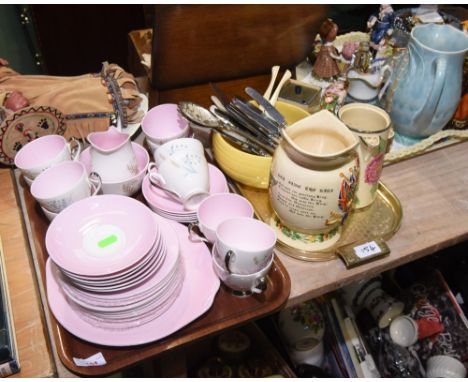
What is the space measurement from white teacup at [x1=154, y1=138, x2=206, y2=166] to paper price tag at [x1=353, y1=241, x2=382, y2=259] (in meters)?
0.32

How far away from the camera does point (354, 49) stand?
1138mm

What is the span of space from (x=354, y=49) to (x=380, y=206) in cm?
48

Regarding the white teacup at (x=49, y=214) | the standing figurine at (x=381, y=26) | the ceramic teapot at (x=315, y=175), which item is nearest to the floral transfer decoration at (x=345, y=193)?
the ceramic teapot at (x=315, y=175)

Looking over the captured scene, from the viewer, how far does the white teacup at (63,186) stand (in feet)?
2.39

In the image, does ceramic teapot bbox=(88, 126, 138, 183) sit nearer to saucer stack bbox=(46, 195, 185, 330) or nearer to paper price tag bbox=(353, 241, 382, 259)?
saucer stack bbox=(46, 195, 185, 330)

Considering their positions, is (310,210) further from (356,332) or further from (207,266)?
(356,332)

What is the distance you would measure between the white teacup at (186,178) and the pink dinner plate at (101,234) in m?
0.08

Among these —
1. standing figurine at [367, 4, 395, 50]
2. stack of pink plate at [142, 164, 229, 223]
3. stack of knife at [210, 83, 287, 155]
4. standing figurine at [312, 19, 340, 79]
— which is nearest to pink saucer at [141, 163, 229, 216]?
stack of pink plate at [142, 164, 229, 223]

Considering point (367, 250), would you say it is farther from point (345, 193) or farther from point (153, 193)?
point (153, 193)

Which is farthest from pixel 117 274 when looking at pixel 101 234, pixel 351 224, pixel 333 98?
pixel 333 98

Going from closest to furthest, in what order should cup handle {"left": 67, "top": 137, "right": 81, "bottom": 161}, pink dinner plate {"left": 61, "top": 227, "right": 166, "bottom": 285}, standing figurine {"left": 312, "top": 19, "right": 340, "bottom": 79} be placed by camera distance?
pink dinner plate {"left": 61, "top": 227, "right": 166, "bottom": 285}
cup handle {"left": 67, "top": 137, "right": 81, "bottom": 161}
standing figurine {"left": 312, "top": 19, "right": 340, "bottom": 79}

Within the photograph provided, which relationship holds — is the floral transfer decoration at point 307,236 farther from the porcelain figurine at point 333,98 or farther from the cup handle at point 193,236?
the porcelain figurine at point 333,98

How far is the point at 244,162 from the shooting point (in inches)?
32.2

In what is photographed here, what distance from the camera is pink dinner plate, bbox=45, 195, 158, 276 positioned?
64 centimetres
